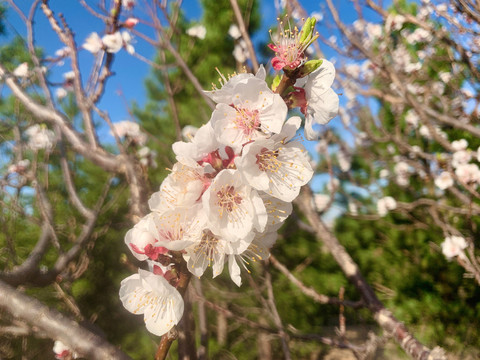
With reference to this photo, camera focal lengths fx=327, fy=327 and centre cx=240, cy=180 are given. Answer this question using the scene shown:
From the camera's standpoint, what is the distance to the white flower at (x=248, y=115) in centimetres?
67

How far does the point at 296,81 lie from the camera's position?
2.41 ft

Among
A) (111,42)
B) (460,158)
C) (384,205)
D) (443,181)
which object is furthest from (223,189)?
(384,205)

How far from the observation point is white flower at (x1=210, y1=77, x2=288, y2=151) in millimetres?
667

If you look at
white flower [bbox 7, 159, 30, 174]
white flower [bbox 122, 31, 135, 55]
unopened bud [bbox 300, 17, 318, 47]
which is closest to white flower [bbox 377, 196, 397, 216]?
white flower [bbox 122, 31, 135, 55]

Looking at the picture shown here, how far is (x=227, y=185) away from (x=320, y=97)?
0.28 meters

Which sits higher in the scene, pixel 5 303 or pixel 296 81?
pixel 296 81

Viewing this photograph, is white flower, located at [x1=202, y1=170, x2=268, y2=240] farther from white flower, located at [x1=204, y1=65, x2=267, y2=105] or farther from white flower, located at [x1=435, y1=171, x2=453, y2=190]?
white flower, located at [x1=435, y1=171, x2=453, y2=190]

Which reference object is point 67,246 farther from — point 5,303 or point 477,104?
point 477,104

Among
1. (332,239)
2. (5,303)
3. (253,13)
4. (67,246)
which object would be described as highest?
(253,13)

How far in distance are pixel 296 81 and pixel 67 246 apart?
521cm

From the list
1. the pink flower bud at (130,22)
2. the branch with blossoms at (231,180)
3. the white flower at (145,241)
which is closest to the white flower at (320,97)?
the branch with blossoms at (231,180)

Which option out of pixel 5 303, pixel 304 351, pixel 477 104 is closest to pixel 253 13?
pixel 477 104

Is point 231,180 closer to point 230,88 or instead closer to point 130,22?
point 230,88

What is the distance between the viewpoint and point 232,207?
0.70 m
